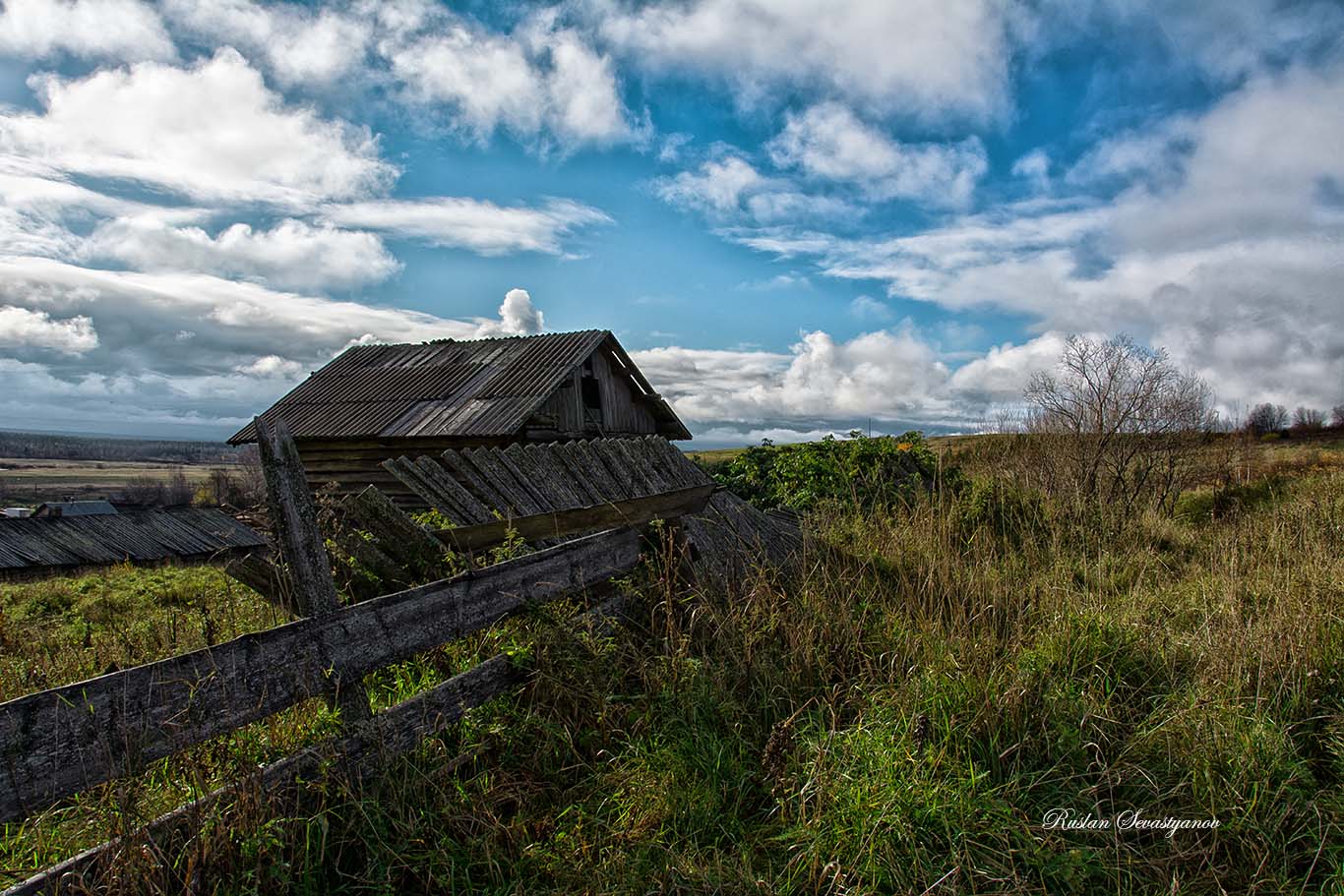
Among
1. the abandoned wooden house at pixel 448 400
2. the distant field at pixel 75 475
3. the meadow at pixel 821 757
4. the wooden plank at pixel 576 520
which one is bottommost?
the distant field at pixel 75 475

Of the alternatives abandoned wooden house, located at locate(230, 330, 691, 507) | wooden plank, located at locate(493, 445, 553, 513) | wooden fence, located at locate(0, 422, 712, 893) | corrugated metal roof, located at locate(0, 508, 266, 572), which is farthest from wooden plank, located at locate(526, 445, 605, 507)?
corrugated metal roof, located at locate(0, 508, 266, 572)

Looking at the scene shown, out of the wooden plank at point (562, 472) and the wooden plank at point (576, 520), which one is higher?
the wooden plank at point (562, 472)

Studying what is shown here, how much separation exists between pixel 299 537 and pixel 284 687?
0.62 meters

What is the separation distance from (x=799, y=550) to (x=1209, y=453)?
11.7 m

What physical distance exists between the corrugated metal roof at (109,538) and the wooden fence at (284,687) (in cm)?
2431

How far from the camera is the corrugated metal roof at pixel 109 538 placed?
25.8 meters

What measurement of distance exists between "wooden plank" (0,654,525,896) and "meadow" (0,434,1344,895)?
0.23ft

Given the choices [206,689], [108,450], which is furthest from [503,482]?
[108,450]

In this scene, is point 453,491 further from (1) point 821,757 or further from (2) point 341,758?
(1) point 821,757

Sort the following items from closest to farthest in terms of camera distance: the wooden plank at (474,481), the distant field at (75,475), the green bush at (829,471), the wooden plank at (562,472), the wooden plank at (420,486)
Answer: the wooden plank at (420,486)
the wooden plank at (474,481)
the wooden plank at (562,472)
the green bush at (829,471)
the distant field at (75,475)

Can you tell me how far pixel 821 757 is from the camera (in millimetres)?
2854

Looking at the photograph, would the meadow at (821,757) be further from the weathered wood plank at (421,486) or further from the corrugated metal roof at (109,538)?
the corrugated metal roof at (109,538)

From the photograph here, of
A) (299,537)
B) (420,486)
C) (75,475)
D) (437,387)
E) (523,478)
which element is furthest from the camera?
(75,475)

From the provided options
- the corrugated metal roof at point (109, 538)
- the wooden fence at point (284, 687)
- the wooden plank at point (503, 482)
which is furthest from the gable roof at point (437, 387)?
the wooden fence at point (284, 687)
